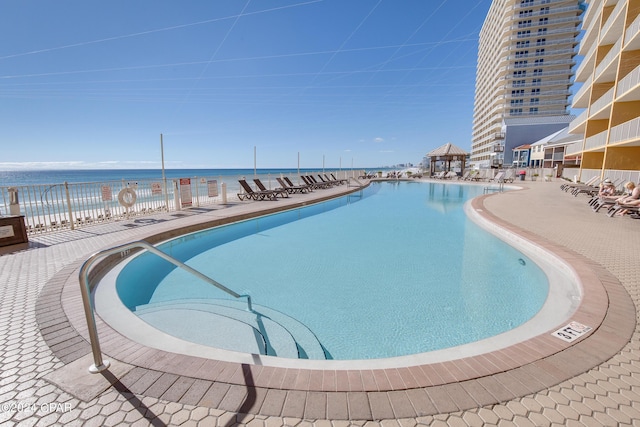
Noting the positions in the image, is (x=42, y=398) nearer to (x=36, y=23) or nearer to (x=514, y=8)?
(x=36, y=23)

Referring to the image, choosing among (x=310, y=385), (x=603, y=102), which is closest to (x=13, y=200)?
(x=310, y=385)

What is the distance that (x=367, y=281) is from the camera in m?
4.75

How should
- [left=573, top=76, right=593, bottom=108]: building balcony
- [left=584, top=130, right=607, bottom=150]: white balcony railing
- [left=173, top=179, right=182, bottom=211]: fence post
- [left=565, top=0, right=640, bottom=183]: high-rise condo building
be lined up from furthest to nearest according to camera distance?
[left=573, top=76, right=593, bottom=108]: building balcony → [left=584, top=130, right=607, bottom=150]: white balcony railing → [left=565, top=0, right=640, bottom=183]: high-rise condo building → [left=173, top=179, right=182, bottom=211]: fence post

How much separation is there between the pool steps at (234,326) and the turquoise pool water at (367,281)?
226mm

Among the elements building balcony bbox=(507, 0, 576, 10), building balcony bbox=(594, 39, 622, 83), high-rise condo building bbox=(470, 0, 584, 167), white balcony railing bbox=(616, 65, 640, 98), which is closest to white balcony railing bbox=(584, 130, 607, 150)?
white balcony railing bbox=(616, 65, 640, 98)

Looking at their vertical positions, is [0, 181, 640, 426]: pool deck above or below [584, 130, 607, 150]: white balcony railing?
below

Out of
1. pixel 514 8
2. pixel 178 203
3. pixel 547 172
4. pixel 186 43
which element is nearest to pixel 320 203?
pixel 178 203

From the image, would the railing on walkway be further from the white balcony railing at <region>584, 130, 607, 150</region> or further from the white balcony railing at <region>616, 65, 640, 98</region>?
the white balcony railing at <region>584, 130, 607, 150</region>

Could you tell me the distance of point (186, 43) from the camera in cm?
1106

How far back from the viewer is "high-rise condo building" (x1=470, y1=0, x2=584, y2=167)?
→ 148 ft

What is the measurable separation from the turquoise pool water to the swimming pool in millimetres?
16

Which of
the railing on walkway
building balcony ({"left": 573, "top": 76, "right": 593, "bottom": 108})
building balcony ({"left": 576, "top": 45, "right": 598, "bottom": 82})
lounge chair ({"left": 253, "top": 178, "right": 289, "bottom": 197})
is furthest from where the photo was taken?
building balcony ({"left": 573, "top": 76, "right": 593, "bottom": 108})

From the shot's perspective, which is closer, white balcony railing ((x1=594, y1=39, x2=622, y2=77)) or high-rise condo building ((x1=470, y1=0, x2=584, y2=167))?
white balcony railing ((x1=594, y1=39, x2=622, y2=77))

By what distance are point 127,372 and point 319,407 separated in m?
1.35
